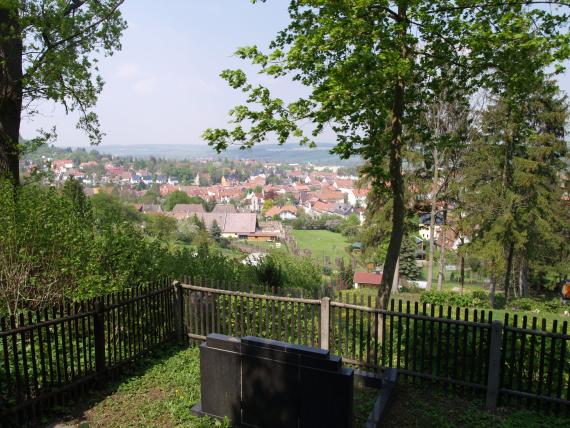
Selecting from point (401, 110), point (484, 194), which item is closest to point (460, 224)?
point (484, 194)

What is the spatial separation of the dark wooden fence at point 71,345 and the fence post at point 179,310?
0.37 feet

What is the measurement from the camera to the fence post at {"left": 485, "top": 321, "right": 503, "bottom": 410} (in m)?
6.71

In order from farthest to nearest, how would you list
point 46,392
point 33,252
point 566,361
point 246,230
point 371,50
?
point 246,230, point 33,252, point 371,50, point 566,361, point 46,392

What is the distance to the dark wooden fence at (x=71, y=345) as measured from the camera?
6102 mm

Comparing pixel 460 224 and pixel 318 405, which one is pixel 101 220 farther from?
pixel 460 224

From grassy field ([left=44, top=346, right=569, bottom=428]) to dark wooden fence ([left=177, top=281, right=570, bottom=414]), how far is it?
283 mm

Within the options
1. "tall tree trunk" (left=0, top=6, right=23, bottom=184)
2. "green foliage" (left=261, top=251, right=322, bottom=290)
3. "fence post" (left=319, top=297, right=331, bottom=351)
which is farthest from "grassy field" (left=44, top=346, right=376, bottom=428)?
"tall tree trunk" (left=0, top=6, right=23, bottom=184)

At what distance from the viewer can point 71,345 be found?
685 centimetres

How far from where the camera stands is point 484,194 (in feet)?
92.9

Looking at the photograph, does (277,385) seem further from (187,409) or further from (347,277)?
(347,277)

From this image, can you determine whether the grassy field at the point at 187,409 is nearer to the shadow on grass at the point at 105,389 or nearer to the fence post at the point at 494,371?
the shadow on grass at the point at 105,389

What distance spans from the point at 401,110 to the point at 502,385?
5.73 metres

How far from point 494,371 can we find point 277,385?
137 inches

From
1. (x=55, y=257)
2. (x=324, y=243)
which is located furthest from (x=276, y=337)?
(x=324, y=243)
